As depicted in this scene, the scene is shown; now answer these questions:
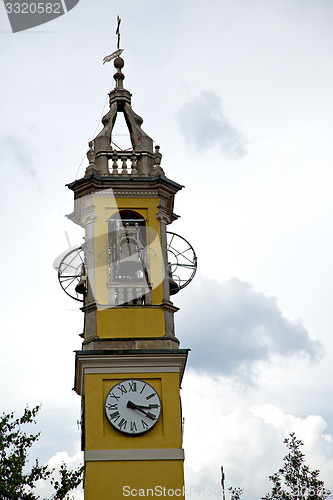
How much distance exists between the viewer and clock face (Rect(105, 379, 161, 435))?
25.3 meters

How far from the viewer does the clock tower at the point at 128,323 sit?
81.6 ft

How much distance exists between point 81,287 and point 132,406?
405 centimetres

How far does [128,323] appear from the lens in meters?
26.6

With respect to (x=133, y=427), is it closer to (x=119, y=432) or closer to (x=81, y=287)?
(x=119, y=432)

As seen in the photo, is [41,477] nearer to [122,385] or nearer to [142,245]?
[122,385]

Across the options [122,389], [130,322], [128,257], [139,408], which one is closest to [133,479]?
[139,408]

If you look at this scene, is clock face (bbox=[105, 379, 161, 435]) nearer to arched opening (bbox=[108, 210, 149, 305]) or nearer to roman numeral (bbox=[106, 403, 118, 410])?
roman numeral (bbox=[106, 403, 118, 410])

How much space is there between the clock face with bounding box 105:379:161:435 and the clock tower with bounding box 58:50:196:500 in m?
0.02

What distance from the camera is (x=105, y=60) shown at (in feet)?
104

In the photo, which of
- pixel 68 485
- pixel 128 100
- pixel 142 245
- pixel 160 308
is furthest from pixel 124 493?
pixel 128 100

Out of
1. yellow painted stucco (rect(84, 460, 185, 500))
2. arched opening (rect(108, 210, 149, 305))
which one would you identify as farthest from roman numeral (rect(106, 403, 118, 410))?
arched opening (rect(108, 210, 149, 305))

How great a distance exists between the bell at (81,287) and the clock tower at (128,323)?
0.11 ft

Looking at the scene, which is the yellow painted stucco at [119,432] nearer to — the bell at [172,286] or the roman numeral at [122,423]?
the roman numeral at [122,423]

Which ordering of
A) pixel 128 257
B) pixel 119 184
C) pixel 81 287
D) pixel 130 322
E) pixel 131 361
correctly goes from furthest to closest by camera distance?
pixel 119 184 → pixel 81 287 → pixel 128 257 → pixel 130 322 → pixel 131 361
